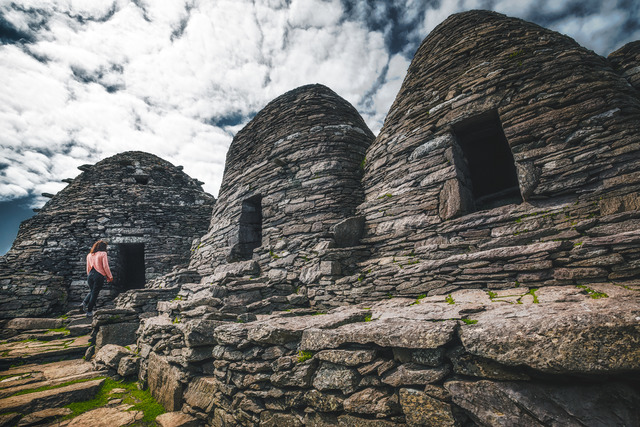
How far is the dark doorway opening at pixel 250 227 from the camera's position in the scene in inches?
279

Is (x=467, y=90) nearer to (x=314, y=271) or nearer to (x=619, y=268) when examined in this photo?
(x=619, y=268)

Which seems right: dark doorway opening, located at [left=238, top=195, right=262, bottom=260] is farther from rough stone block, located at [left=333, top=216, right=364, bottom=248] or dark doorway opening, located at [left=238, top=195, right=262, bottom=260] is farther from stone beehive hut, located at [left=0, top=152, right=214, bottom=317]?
stone beehive hut, located at [left=0, top=152, right=214, bottom=317]

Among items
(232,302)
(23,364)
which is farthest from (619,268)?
(23,364)

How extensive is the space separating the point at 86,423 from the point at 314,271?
11.8 feet

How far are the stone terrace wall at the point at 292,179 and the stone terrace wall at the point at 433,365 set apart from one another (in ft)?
7.38

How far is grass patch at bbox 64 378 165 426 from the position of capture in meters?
3.52

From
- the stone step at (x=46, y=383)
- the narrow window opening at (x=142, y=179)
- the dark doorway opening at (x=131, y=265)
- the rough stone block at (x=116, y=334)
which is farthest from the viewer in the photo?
the narrow window opening at (x=142, y=179)

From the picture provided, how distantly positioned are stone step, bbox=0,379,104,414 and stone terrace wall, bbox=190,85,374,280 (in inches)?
125

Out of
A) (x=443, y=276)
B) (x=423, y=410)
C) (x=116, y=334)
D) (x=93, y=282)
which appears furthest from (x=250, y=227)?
(x=423, y=410)

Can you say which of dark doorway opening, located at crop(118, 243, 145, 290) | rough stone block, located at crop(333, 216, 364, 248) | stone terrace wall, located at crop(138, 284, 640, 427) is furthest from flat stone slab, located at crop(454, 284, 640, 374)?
dark doorway opening, located at crop(118, 243, 145, 290)

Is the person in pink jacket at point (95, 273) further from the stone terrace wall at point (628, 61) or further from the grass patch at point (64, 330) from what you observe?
the stone terrace wall at point (628, 61)

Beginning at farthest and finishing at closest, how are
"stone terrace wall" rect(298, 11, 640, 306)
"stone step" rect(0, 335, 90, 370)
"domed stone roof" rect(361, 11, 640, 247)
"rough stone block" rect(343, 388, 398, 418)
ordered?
1. "stone step" rect(0, 335, 90, 370)
2. "domed stone roof" rect(361, 11, 640, 247)
3. "stone terrace wall" rect(298, 11, 640, 306)
4. "rough stone block" rect(343, 388, 398, 418)

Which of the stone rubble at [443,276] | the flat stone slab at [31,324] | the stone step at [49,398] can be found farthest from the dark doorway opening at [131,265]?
the stone step at [49,398]

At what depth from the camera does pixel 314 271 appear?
4.80m
